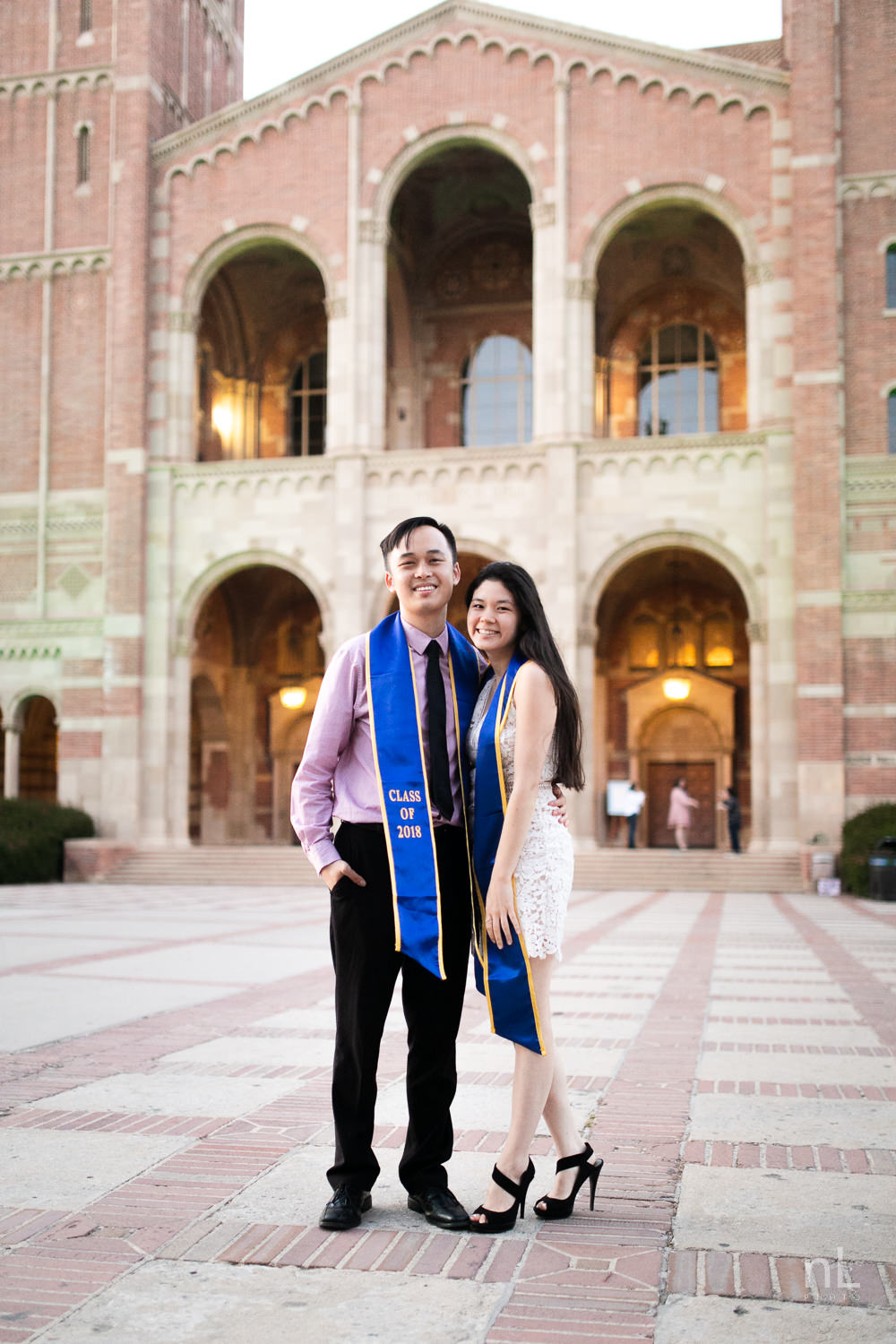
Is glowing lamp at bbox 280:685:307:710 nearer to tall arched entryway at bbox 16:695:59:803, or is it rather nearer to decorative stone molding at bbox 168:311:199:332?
tall arched entryway at bbox 16:695:59:803

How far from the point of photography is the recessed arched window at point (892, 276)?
23328 mm

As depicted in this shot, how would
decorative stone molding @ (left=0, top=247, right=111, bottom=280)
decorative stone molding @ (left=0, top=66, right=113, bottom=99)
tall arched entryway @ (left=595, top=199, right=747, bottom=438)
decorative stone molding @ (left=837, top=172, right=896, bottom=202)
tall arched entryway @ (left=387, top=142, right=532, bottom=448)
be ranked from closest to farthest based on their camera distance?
1. decorative stone molding @ (left=837, top=172, right=896, bottom=202)
2. decorative stone molding @ (left=0, top=247, right=111, bottom=280)
3. decorative stone molding @ (left=0, top=66, right=113, bottom=99)
4. tall arched entryway @ (left=595, top=199, right=747, bottom=438)
5. tall arched entryway @ (left=387, top=142, right=532, bottom=448)

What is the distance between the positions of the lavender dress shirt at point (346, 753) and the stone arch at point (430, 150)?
76.0ft

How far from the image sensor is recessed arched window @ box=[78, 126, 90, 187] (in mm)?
27752

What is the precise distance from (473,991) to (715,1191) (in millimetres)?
4981

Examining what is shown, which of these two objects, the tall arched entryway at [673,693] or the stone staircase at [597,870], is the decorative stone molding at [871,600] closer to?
the stone staircase at [597,870]

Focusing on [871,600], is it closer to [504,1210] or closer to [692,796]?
[692,796]

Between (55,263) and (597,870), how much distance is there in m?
17.1

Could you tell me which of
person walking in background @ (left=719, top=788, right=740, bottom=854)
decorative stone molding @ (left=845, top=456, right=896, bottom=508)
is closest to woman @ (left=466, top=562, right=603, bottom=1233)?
decorative stone molding @ (left=845, top=456, right=896, bottom=508)

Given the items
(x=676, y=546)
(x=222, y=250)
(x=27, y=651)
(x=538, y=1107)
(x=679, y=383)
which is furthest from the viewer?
(x=679, y=383)

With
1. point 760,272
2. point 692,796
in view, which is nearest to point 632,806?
point 692,796

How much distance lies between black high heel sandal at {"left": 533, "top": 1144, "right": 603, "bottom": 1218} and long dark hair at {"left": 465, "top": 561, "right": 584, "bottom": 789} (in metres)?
1.13

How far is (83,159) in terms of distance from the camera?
91.2 feet

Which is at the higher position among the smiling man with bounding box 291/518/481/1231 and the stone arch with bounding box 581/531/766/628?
the stone arch with bounding box 581/531/766/628
